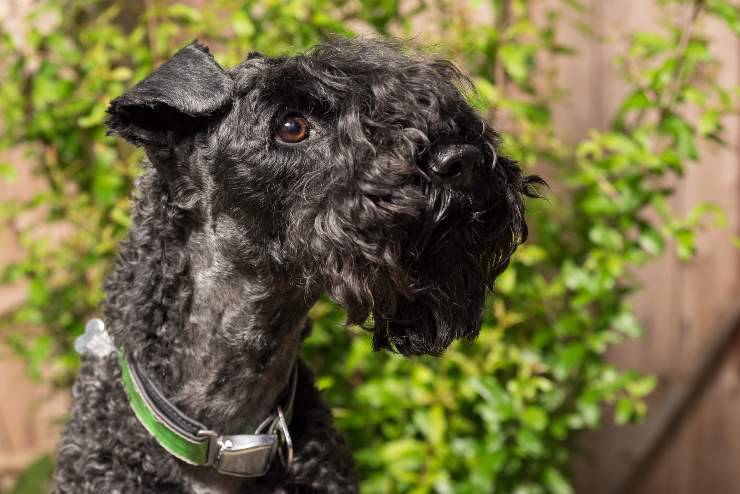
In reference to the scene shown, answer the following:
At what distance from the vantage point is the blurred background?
2.88 m

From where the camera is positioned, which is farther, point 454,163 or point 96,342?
point 96,342

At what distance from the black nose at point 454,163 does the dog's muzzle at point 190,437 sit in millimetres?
692

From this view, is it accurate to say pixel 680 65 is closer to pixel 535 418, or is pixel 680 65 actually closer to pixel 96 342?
pixel 535 418

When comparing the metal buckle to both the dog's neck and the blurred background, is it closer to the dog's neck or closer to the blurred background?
the dog's neck

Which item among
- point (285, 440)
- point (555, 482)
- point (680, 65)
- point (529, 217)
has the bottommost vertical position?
point (555, 482)

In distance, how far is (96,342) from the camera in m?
2.07

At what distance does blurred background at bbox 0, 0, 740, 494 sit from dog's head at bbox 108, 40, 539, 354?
0.90 meters

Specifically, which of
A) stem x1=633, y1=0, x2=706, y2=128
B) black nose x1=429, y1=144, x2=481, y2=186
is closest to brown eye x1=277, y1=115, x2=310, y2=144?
black nose x1=429, y1=144, x2=481, y2=186

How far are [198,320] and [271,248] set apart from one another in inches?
10.2

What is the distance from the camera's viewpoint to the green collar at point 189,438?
6.12 ft

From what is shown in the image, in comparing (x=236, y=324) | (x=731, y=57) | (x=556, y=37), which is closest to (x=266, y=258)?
(x=236, y=324)

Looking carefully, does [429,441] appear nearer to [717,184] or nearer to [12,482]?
[717,184]

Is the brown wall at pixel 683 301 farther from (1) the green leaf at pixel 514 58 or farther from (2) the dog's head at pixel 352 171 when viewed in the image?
(2) the dog's head at pixel 352 171

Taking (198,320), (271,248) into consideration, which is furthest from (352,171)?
(198,320)
